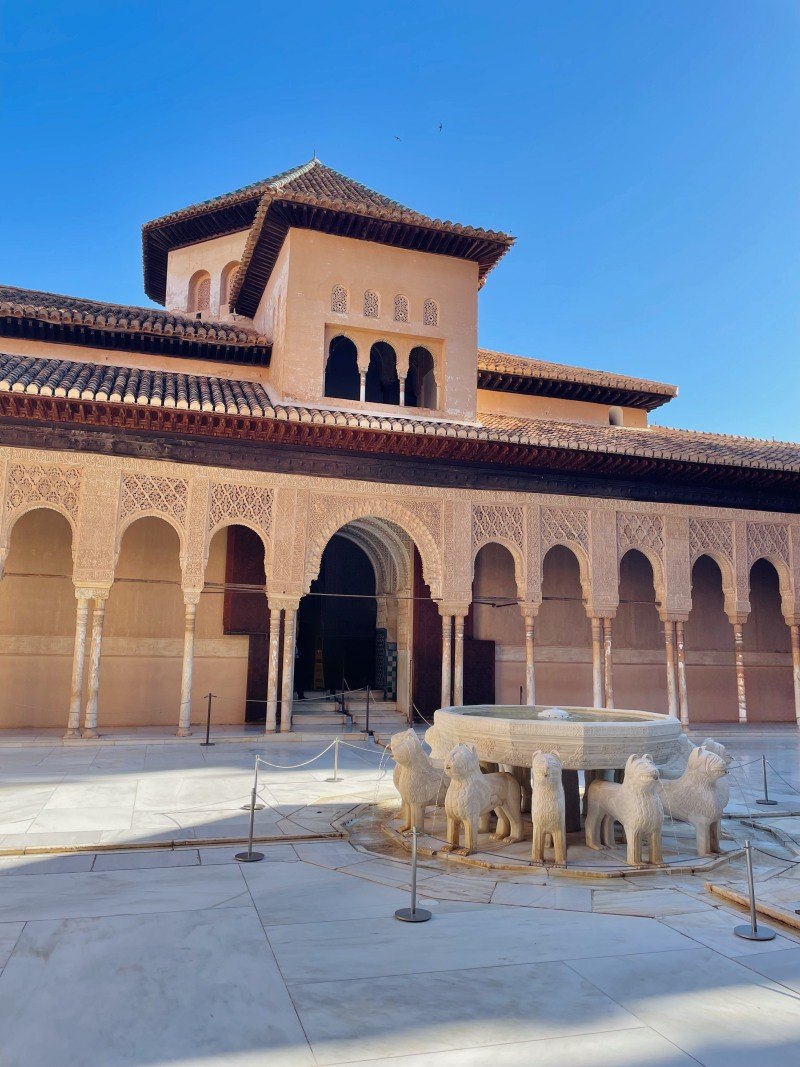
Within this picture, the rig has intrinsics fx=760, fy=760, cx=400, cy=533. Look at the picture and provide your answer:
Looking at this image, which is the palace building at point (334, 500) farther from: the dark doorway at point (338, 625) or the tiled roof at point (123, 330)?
the dark doorway at point (338, 625)

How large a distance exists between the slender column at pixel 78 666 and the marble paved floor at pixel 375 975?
6773 millimetres

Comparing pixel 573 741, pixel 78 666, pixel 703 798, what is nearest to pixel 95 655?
pixel 78 666

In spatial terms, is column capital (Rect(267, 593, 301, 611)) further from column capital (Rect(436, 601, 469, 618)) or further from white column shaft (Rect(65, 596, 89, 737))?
white column shaft (Rect(65, 596, 89, 737))

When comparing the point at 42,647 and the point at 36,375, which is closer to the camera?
the point at 36,375

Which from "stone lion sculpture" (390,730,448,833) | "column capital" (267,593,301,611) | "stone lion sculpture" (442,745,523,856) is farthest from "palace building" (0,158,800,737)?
"stone lion sculpture" (442,745,523,856)

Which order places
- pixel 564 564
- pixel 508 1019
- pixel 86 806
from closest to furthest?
pixel 508 1019
pixel 86 806
pixel 564 564

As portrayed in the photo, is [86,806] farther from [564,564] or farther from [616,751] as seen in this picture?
[564,564]

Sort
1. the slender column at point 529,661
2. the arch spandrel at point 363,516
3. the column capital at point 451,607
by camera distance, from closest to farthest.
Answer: the arch spandrel at point 363,516 < the column capital at point 451,607 < the slender column at point 529,661

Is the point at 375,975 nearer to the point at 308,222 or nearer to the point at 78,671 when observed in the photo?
the point at 78,671

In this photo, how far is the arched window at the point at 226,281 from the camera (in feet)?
59.3

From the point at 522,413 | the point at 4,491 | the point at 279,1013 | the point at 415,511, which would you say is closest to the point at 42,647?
the point at 4,491

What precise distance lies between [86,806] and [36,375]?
7226 mm

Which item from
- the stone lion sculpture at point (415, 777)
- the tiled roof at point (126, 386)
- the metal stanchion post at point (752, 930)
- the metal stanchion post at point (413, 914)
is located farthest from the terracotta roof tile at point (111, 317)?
the metal stanchion post at point (752, 930)

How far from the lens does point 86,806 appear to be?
22.7 ft
